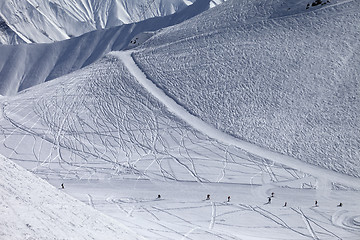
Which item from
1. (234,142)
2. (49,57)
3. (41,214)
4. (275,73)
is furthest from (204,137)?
(49,57)

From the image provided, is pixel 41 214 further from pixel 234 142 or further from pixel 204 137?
pixel 234 142

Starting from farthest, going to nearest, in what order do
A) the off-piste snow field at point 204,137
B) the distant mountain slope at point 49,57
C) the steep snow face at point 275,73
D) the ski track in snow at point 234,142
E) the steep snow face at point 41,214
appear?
the distant mountain slope at point 49,57 → the steep snow face at point 275,73 → the ski track in snow at point 234,142 → the off-piste snow field at point 204,137 → the steep snow face at point 41,214

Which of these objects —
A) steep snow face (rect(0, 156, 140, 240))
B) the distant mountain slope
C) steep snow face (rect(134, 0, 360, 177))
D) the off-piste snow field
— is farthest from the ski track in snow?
the distant mountain slope

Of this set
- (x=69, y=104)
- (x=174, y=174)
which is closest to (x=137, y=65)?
(x=69, y=104)

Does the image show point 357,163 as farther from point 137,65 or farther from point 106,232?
point 137,65

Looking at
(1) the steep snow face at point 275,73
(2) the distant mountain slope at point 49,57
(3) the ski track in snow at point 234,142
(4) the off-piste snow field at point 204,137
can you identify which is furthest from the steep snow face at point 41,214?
(2) the distant mountain slope at point 49,57

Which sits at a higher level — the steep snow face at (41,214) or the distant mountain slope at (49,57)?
the distant mountain slope at (49,57)

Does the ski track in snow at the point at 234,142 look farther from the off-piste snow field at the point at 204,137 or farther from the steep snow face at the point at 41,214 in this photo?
the steep snow face at the point at 41,214
